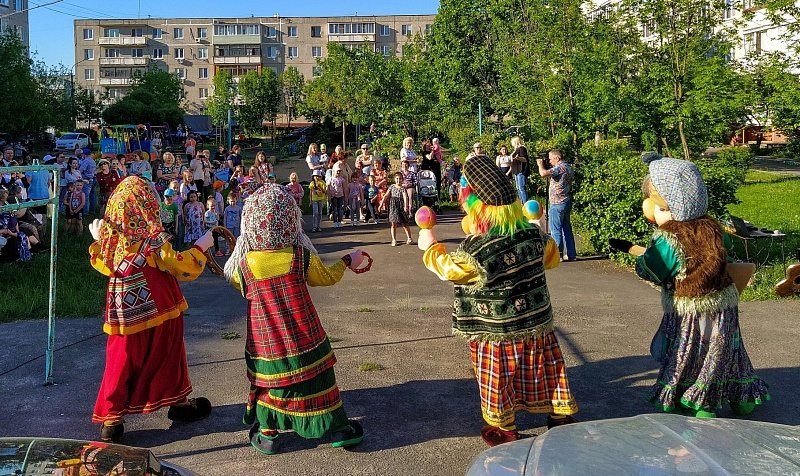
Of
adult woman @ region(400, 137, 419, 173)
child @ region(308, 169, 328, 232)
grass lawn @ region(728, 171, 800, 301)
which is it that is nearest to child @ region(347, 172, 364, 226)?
child @ region(308, 169, 328, 232)

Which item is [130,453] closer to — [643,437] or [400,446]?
[643,437]

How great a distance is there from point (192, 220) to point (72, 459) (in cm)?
1220

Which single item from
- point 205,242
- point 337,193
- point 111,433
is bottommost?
point 111,433

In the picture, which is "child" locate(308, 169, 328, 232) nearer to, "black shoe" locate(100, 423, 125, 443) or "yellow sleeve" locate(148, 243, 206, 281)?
"yellow sleeve" locate(148, 243, 206, 281)

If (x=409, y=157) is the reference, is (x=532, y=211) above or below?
below

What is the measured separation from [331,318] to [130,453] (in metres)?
5.77

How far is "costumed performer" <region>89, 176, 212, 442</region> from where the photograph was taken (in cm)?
538

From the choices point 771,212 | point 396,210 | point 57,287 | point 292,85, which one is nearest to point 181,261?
point 57,287

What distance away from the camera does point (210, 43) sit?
97.8 m

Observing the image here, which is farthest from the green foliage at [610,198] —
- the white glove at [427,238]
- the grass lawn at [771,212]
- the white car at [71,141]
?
the white car at [71,141]

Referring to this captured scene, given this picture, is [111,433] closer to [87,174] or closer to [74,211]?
[74,211]

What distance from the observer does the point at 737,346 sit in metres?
5.41

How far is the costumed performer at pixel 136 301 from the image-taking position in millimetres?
5375

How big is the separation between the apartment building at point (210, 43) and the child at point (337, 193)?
8148 centimetres
